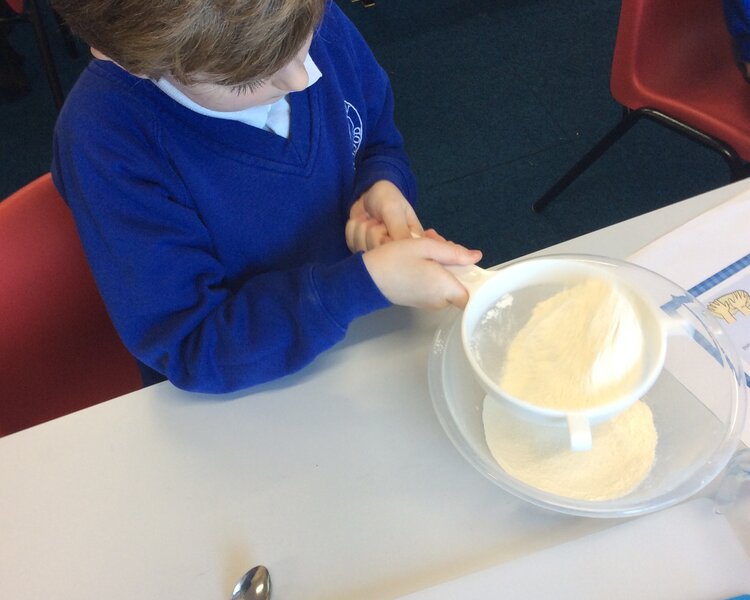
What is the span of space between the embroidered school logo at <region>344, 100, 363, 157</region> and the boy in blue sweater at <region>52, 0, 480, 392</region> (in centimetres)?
3

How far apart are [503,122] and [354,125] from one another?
958 millimetres

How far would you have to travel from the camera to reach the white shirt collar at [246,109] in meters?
0.58

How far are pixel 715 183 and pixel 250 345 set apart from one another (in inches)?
50.6

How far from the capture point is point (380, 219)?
0.68 meters

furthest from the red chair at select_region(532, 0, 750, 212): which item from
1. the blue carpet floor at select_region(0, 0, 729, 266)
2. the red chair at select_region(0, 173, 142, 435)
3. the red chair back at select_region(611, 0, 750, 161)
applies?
the red chair at select_region(0, 173, 142, 435)

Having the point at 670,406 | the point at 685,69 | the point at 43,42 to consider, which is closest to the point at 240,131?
the point at 670,406

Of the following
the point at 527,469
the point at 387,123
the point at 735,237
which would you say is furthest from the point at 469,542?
the point at 387,123

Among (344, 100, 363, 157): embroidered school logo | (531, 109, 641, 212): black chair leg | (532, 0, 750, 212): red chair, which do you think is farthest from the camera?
(531, 109, 641, 212): black chair leg

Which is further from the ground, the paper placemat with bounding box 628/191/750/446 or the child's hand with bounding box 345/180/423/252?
the child's hand with bounding box 345/180/423/252

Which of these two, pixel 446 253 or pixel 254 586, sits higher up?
pixel 446 253

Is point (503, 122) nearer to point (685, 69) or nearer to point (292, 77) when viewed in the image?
point (685, 69)

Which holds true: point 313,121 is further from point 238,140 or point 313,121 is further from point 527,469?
point 527,469

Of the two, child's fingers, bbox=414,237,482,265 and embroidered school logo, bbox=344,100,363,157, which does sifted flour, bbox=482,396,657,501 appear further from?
embroidered school logo, bbox=344,100,363,157

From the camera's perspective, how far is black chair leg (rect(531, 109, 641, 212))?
119 centimetres
